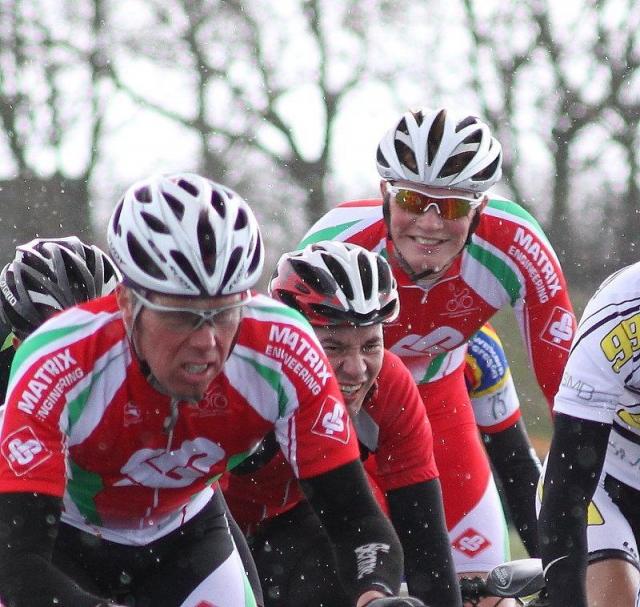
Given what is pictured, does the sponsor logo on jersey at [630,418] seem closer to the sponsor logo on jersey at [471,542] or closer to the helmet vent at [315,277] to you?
the helmet vent at [315,277]

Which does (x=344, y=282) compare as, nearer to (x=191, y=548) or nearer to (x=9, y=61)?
(x=191, y=548)

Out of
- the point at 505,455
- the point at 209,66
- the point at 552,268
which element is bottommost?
the point at 505,455

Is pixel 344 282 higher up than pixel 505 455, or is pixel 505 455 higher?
pixel 344 282

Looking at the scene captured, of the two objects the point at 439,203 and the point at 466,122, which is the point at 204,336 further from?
the point at 466,122

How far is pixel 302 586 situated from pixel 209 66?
46.1 ft

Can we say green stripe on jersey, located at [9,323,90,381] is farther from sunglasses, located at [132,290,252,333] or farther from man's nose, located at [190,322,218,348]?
man's nose, located at [190,322,218,348]

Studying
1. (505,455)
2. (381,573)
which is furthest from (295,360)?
(505,455)

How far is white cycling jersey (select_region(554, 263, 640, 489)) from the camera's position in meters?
3.64

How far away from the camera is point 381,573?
3.61m

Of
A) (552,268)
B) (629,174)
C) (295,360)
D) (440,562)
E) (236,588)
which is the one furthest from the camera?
(629,174)

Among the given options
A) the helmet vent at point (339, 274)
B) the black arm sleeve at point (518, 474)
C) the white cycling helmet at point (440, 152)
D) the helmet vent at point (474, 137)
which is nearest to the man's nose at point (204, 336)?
the helmet vent at point (339, 274)

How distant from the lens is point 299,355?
361 centimetres

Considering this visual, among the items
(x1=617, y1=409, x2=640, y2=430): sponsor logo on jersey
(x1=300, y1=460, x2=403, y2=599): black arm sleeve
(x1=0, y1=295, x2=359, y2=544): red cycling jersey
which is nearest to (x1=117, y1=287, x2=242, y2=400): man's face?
(x1=0, y1=295, x2=359, y2=544): red cycling jersey

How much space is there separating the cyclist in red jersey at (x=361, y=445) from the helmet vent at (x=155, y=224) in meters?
1.08
